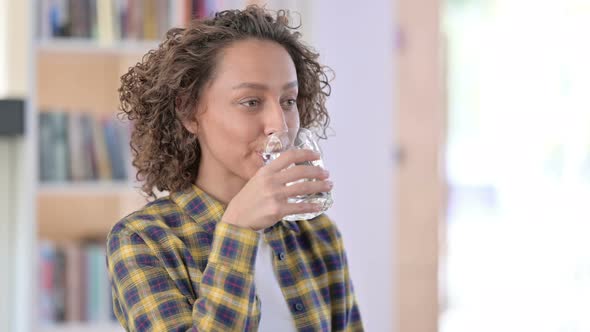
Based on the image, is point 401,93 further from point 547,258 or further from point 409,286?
point 547,258

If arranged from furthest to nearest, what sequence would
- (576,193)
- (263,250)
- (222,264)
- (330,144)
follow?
(576,193)
(330,144)
(263,250)
(222,264)

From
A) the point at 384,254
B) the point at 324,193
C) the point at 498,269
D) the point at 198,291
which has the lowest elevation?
the point at 498,269

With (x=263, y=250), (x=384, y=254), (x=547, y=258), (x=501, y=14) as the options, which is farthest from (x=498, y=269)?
(x=263, y=250)

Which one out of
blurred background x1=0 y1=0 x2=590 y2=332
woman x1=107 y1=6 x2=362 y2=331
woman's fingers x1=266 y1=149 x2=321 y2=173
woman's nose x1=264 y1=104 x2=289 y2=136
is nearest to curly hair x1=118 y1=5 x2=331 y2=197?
woman x1=107 y1=6 x2=362 y2=331

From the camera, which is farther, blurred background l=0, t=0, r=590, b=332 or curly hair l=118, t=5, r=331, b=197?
blurred background l=0, t=0, r=590, b=332

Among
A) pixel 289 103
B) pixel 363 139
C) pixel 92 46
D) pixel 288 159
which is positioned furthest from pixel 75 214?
pixel 288 159

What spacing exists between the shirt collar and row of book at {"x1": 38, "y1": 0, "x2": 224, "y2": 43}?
5.02 feet

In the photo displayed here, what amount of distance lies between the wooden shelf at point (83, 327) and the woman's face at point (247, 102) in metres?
1.63

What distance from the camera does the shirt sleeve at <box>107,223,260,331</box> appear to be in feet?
3.35

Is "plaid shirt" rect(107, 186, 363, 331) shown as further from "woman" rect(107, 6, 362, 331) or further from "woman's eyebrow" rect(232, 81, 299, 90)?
"woman's eyebrow" rect(232, 81, 299, 90)

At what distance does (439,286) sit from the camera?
4852 millimetres

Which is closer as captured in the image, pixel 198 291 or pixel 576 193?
pixel 198 291

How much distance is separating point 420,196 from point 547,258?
4.42ft

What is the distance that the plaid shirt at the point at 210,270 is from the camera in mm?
1033
